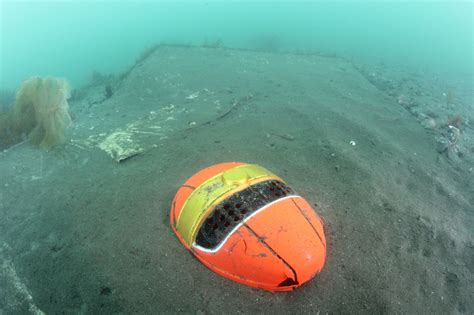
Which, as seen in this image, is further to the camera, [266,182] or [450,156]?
[450,156]

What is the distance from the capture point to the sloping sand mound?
3.40 meters

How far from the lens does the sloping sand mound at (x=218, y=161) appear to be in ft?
11.2

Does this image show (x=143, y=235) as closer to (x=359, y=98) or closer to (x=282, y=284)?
(x=282, y=284)

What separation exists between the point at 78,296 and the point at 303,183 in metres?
3.60

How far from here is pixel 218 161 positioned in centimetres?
570

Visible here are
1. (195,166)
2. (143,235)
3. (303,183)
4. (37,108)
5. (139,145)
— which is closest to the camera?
(143,235)

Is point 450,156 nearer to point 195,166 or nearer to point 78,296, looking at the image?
point 195,166

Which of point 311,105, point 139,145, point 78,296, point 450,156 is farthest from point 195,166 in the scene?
point 450,156

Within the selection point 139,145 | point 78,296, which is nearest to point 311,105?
point 139,145

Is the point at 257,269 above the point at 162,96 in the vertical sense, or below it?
above

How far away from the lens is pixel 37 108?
22.8 feet

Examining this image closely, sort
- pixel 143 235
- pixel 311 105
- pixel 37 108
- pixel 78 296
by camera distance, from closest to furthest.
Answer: pixel 78 296 < pixel 143 235 < pixel 37 108 < pixel 311 105

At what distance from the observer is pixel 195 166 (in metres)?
5.57

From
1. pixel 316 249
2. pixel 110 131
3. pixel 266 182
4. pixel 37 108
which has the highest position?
pixel 266 182
